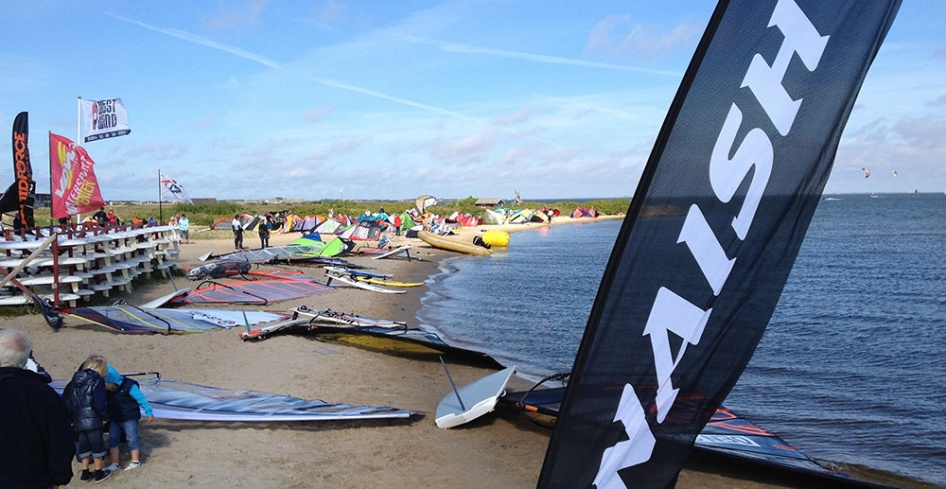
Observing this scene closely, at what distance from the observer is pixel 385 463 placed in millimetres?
6805

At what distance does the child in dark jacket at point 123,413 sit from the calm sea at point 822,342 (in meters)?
7.03

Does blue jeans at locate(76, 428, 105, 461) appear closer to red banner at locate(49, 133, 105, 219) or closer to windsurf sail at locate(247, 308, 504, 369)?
windsurf sail at locate(247, 308, 504, 369)

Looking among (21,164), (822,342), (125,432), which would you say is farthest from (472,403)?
(21,164)

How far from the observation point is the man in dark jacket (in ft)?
10.6

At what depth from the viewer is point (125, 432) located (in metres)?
6.02

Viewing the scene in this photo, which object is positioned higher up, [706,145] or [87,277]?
[706,145]

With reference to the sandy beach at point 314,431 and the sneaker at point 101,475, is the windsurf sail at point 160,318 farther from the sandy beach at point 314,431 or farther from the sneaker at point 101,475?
the sneaker at point 101,475

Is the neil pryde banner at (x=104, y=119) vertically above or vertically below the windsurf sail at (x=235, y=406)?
above

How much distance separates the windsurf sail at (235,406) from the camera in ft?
24.2

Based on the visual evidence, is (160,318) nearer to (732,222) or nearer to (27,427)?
(27,427)

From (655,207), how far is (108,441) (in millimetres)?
5727

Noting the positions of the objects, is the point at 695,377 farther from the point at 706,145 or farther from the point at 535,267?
the point at 535,267

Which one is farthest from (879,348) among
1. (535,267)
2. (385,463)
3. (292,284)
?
(535,267)

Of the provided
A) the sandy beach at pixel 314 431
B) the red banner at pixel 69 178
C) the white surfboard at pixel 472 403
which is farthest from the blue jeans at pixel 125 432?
the red banner at pixel 69 178
